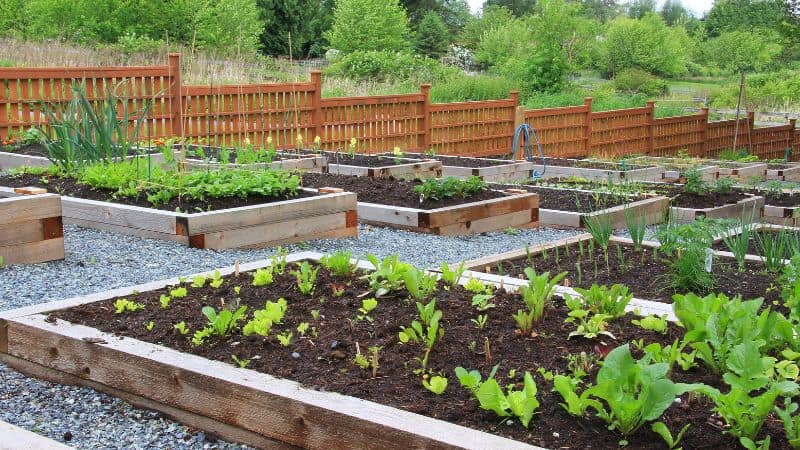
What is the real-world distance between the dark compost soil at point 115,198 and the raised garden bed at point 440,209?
76 centimetres

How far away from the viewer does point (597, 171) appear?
37.0 feet

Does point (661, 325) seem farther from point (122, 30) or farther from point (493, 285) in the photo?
point (122, 30)

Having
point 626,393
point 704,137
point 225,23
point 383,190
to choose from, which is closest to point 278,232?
point 383,190

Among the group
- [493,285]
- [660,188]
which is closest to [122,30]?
[660,188]

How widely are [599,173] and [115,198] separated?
22.9 feet

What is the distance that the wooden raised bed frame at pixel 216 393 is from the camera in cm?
231

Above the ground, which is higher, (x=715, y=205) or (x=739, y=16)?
(x=739, y=16)

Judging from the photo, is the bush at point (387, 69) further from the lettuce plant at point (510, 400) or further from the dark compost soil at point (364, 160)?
the lettuce plant at point (510, 400)

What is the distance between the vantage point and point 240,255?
549 cm

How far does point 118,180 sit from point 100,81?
4817 millimetres

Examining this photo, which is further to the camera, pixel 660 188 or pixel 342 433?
pixel 660 188

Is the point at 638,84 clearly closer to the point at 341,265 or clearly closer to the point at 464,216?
the point at 464,216

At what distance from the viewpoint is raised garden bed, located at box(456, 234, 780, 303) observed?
4.19 m

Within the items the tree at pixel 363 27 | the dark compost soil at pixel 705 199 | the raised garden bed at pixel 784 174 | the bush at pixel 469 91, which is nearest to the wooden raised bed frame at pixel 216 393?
the dark compost soil at pixel 705 199
